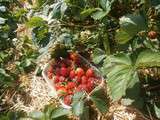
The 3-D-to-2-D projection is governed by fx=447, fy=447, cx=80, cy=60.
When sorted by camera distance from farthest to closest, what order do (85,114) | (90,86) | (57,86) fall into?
(57,86) → (90,86) → (85,114)

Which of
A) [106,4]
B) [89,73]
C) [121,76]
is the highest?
[106,4]

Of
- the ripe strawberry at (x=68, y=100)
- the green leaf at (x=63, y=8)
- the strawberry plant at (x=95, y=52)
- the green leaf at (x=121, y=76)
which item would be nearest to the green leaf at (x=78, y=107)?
the strawberry plant at (x=95, y=52)

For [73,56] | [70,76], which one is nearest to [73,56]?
[73,56]

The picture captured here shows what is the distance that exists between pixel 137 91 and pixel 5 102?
0.94 meters

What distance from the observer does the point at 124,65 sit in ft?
6.23

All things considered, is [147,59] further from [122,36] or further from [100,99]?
[100,99]

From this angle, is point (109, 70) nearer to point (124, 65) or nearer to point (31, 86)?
point (124, 65)

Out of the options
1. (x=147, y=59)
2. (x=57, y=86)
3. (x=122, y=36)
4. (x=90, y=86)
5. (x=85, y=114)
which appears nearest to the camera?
(x=147, y=59)

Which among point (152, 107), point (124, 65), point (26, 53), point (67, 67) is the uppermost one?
point (26, 53)

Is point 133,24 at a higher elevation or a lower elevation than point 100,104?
higher

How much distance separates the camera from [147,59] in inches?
72.9

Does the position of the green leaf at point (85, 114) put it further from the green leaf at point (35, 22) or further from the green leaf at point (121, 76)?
the green leaf at point (35, 22)

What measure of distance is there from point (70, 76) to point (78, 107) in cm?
34

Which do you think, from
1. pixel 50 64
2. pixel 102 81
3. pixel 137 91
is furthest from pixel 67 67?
pixel 137 91
